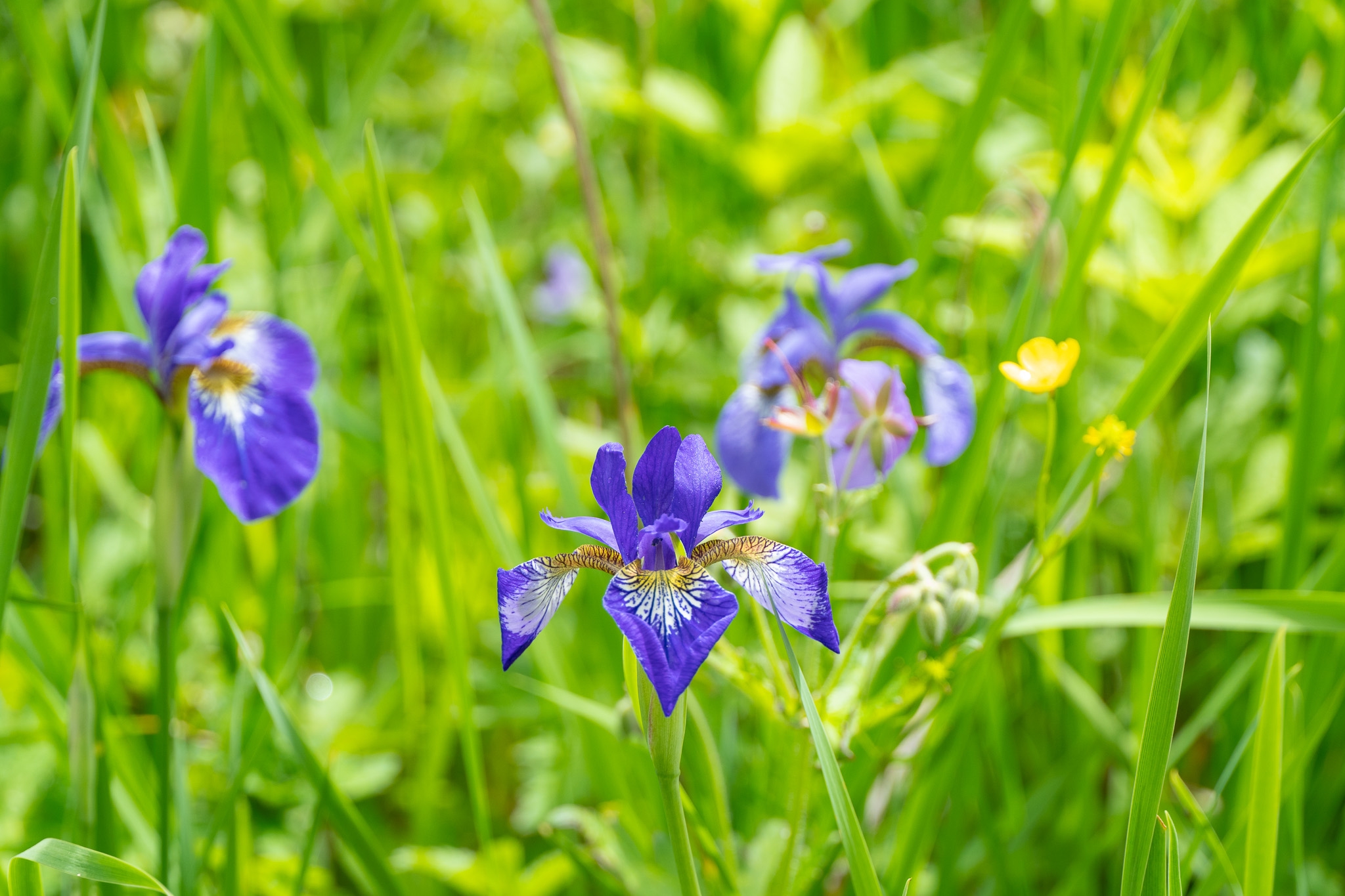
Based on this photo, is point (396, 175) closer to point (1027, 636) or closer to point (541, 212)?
point (541, 212)

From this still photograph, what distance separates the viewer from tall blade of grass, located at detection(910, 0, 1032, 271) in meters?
1.24

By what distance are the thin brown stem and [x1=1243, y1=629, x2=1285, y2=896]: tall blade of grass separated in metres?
0.92

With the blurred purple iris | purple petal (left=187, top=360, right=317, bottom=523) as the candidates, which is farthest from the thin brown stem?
the blurred purple iris

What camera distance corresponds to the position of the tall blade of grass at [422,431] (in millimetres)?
1086

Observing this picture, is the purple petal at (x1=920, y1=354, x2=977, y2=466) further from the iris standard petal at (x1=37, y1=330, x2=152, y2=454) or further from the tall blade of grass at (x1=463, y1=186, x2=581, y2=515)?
the iris standard petal at (x1=37, y1=330, x2=152, y2=454)

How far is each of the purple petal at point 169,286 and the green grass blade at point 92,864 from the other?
1.92 feet

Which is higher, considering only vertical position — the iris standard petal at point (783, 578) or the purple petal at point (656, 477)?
the purple petal at point (656, 477)

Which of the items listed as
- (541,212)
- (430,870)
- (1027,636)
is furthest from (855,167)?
(430,870)

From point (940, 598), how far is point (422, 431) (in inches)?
24.8

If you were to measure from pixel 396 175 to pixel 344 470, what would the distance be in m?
1.12

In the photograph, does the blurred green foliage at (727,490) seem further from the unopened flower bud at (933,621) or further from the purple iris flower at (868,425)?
the purple iris flower at (868,425)

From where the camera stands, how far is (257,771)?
5.10 ft

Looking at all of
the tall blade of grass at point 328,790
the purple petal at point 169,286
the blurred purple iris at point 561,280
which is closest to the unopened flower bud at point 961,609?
the tall blade of grass at point 328,790

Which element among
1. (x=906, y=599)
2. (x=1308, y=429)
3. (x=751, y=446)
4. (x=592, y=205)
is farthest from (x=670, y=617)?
(x=1308, y=429)
